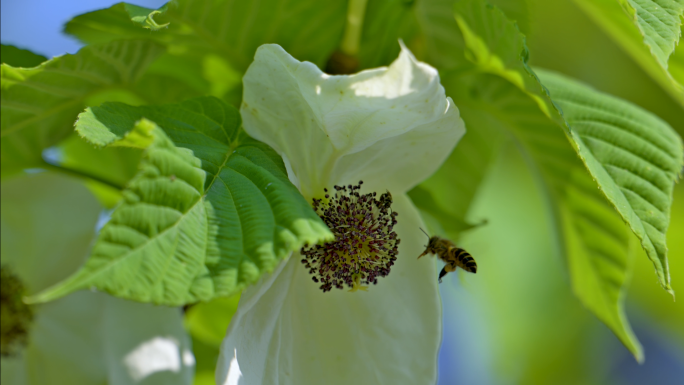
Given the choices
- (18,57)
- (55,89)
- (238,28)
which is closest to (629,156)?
(238,28)

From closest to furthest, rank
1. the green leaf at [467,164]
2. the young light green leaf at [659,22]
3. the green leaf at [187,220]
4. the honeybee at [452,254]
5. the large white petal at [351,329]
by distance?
the green leaf at [187,220]
the young light green leaf at [659,22]
the large white petal at [351,329]
the honeybee at [452,254]
the green leaf at [467,164]

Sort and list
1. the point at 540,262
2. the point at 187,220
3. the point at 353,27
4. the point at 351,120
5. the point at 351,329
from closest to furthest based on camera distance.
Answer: the point at 187,220 < the point at 351,120 < the point at 351,329 < the point at 353,27 < the point at 540,262

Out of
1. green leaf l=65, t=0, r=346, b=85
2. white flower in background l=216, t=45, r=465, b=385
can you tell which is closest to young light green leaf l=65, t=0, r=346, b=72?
green leaf l=65, t=0, r=346, b=85

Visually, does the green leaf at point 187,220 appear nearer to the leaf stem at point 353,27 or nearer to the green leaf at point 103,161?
the leaf stem at point 353,27

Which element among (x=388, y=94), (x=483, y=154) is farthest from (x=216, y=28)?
(x=483, y=154)

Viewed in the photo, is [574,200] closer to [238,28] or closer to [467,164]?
[467,164]

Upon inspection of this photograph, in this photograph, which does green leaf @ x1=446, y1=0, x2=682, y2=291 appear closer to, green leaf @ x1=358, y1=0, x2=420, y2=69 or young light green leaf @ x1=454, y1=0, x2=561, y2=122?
young light green leaf @ x1=454, y1=0, x2=561, y2=122

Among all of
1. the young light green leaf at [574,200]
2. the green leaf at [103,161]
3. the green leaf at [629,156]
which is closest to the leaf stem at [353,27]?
the young light green leaf at [574,200]
